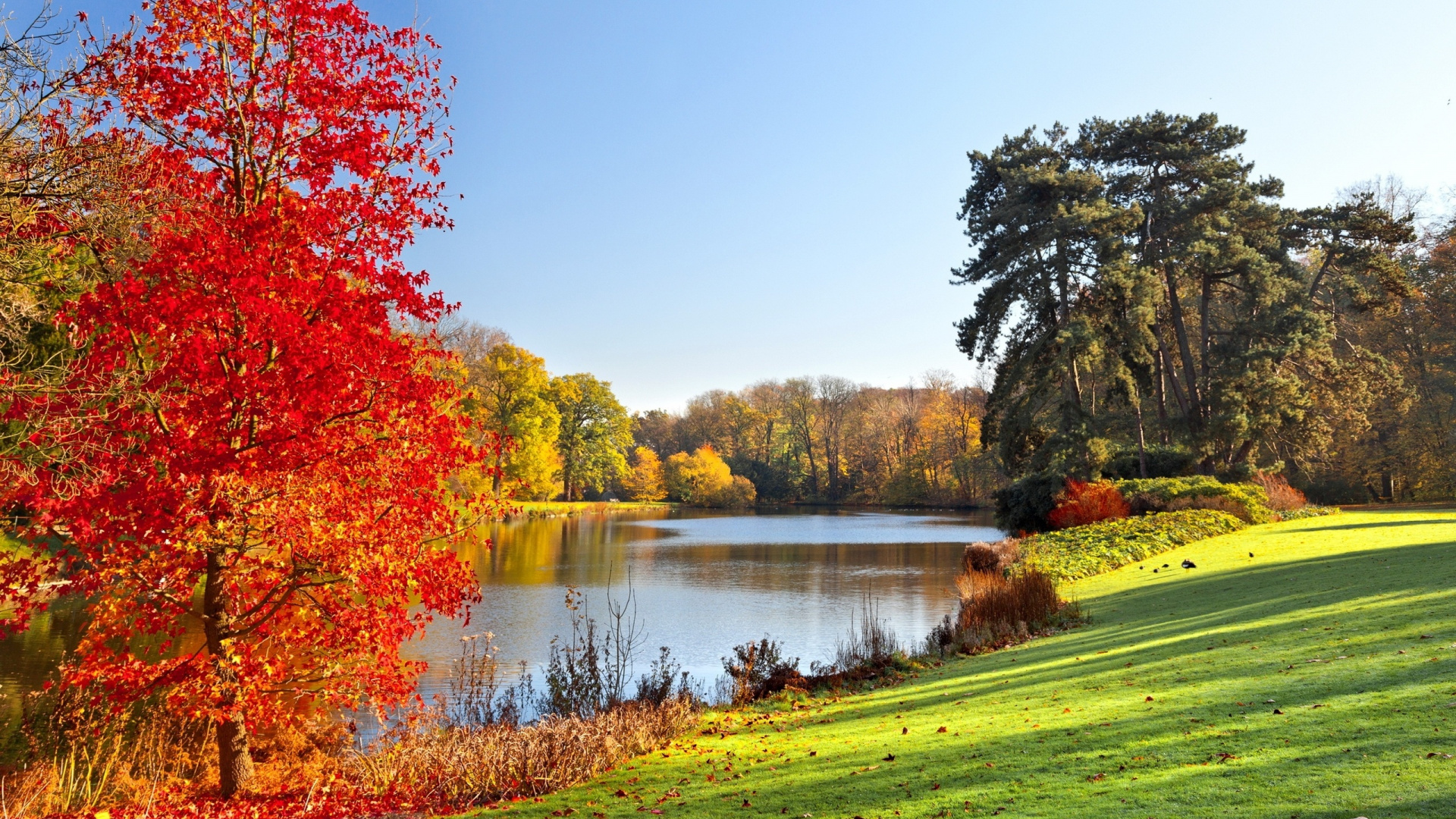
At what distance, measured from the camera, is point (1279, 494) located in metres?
23.5

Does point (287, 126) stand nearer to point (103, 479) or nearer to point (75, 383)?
point (103, 479)

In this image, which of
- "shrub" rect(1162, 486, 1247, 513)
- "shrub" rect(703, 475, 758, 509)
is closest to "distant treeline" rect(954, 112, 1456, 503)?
"shrub" rect(1162, 486, 1247, 513)

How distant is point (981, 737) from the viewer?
5668 millimetres

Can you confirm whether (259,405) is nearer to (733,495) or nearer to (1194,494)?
(1194,494)

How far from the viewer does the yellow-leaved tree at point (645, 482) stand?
73.1m

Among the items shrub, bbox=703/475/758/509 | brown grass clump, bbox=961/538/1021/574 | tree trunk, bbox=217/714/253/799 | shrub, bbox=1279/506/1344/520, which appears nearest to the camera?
tree trunk, bbox=217/714/253/799

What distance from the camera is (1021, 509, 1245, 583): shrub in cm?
1557

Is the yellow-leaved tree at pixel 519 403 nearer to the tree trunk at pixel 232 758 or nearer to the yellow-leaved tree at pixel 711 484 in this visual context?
the yellow-leaved tree at pixel 711 484

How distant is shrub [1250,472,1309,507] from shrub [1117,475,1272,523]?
0.84 meters

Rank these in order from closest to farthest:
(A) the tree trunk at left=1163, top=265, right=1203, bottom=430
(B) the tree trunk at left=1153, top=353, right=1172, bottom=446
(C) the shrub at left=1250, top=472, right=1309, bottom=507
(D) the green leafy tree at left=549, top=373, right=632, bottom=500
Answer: (C) the shrub at left=1250, top=472, right=1309, bottom=507 → (A) the tree trunk at left=1163, top=265, right=1203, bottom=430 → (B) the tree trunk at left=1153, top=353, right=1172, bottom=446 → (D) the green leafy tree at left=549, top=373, right=632, bottom=500

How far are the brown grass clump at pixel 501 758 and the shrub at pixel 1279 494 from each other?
70.8 feet

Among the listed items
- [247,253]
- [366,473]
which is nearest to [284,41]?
[247,253]

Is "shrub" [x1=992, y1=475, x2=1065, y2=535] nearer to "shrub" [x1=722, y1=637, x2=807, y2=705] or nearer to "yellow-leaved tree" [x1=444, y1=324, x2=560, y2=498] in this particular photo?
"shrub" [x1=722, y1=637, x2=807, y2=705]

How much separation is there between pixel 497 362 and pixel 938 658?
4173cm
